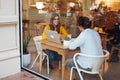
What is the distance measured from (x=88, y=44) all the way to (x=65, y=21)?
1045 millimetres

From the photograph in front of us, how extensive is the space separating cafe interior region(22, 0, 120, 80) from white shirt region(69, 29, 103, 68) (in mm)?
206

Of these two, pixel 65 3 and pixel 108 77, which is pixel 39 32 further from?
pixel 108 77

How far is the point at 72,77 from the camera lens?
338 cm

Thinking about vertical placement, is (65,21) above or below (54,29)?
above

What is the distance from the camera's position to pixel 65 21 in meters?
3.93

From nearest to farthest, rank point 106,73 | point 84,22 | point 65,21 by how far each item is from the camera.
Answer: point 106,73, point 84,22, point 65,21

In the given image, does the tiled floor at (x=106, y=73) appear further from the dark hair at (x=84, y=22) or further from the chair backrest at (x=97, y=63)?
the dark hair at (x=84, y=22)

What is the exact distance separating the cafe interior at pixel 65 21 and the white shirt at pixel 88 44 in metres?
0.21

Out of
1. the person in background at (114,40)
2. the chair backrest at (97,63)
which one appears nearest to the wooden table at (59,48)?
the chair backrest at (97,63)

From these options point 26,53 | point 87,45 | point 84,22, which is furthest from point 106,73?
point 26,53

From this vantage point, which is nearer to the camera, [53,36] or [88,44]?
[88,44]

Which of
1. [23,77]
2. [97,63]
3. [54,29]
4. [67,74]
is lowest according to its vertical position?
[23,77]

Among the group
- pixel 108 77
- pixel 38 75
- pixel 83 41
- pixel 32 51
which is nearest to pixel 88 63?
pixel 83 41

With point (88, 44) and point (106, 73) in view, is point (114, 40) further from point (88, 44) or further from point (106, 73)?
point (88, 44)
